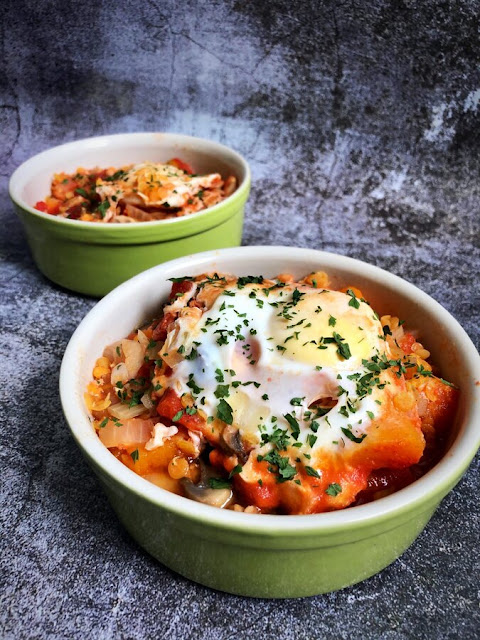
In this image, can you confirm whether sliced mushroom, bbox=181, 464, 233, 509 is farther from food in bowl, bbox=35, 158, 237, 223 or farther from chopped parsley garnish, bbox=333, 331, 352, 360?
food in bowl, bbox=35, 158, 237, 223

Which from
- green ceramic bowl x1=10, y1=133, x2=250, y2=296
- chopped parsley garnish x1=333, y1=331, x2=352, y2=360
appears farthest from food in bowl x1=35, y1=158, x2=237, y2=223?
chopped parsley garnish x1=333, y1=331, x2=352, y2=360

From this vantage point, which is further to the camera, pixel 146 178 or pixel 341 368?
pixel 146 178

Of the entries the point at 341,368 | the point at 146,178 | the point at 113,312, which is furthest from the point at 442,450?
the point at 146,178

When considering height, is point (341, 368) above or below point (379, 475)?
above

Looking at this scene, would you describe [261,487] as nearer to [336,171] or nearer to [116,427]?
[116,427]

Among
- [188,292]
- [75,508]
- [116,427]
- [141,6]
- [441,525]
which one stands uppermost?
[141,6]

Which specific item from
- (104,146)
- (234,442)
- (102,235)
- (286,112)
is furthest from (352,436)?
(286,112)
